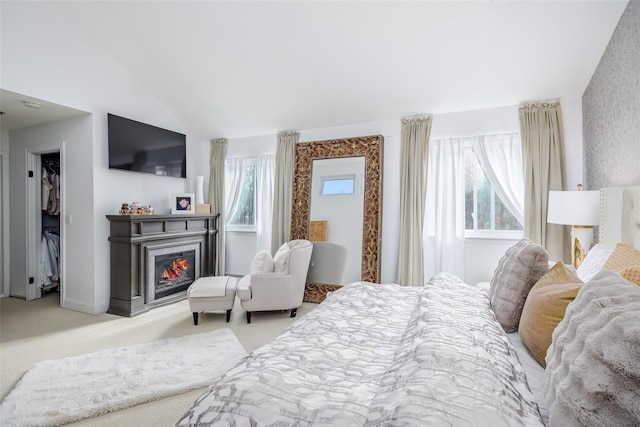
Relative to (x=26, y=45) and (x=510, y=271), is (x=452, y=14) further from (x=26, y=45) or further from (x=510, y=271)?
(x=26, y=45)

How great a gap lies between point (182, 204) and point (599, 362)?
15.1 feet

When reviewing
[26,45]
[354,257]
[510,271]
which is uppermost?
[26,45]

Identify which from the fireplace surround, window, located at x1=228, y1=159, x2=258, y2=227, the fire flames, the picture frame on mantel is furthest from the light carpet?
window, located at x1=228, y1=159, x2=258, y2=227

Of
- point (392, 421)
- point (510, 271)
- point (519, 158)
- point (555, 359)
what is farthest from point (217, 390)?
point (519, 158)

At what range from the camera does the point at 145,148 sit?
4.11 m

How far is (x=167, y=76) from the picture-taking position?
12.7 ft

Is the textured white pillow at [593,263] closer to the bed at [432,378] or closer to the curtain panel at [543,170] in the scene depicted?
the bed at [432,378]

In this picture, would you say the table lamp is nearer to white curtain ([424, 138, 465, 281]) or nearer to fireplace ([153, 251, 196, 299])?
white curtain ([424, 138, 465, 281])

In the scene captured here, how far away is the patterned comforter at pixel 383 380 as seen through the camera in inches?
29.0

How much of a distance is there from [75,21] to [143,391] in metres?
3.86

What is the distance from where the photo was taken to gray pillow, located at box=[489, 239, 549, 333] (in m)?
1.46

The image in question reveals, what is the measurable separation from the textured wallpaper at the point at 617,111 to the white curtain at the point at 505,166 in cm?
61

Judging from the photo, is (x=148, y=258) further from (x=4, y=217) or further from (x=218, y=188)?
(x=4, y=217)

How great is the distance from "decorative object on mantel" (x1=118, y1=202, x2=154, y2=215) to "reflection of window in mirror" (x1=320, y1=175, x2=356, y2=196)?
2.26 metres
